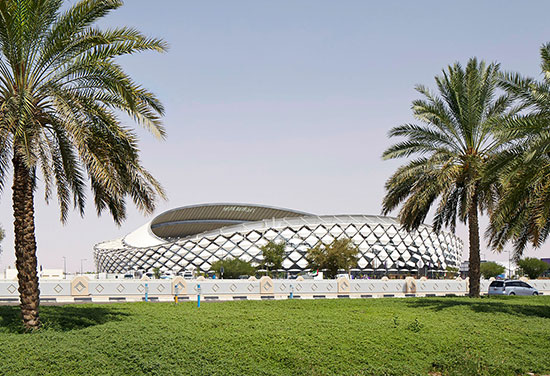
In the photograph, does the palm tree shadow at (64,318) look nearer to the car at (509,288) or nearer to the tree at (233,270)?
the car at (509,288)

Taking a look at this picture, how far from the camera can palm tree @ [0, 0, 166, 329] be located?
13242 millimetres

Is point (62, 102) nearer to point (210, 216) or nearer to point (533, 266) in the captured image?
point (533, 266)

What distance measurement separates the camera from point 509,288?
130ft

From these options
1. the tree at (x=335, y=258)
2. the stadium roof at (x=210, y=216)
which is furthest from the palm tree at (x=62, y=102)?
the stadium roof at (x=210, y=216)

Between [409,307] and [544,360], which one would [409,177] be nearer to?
[409,307]

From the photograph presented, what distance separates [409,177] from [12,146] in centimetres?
1739

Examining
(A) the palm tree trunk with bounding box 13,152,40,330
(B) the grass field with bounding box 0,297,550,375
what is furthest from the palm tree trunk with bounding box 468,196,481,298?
(A) the palm tree trunk with bounding box 13,152,40,330

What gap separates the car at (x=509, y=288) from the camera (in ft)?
127

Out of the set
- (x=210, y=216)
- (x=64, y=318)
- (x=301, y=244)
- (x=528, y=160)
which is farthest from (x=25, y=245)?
(x=210, y=216)

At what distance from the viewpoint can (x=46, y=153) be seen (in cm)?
1378

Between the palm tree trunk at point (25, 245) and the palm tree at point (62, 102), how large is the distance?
23mm

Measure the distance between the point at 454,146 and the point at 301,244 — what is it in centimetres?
6279

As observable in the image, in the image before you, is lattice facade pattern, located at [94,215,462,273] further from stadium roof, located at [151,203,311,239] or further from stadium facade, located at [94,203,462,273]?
stadium roof, located at [151,203,311,239]

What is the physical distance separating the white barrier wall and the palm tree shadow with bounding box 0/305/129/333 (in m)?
Answer: 9.88
